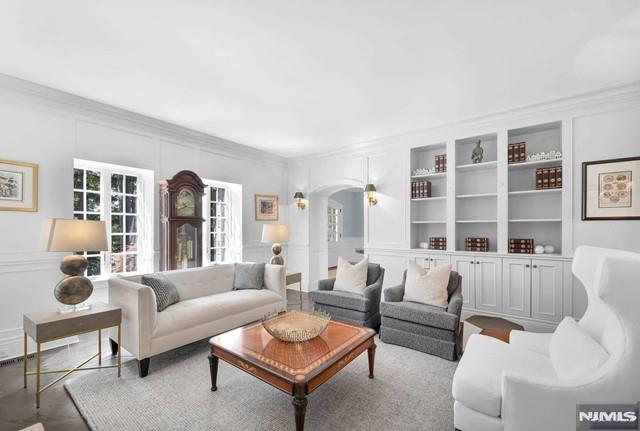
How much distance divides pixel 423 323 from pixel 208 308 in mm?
2229

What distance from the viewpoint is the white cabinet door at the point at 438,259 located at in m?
4.25

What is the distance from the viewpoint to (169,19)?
6.68 feet

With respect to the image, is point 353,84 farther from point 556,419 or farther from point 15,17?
point 556,419

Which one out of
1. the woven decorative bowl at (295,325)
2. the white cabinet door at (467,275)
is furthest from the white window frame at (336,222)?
the woven decorative bowl at (295,325)

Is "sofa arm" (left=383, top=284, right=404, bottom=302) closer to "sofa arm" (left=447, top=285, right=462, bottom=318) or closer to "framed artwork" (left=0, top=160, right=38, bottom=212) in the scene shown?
"sofa arm" (left=447, top=285, right=462, bottom=318)

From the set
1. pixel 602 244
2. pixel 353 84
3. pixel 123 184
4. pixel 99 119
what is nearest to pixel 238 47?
pixel 353 84

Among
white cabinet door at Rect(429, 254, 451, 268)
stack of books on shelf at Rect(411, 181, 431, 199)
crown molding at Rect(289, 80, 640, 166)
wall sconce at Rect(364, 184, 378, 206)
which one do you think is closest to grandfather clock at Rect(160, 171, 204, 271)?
wall sconce at Rect(364, 184, 378, 206)

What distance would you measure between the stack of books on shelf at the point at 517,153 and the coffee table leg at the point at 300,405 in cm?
378

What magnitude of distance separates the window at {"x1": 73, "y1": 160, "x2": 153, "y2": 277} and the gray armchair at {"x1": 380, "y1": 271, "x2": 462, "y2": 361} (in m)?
3.19

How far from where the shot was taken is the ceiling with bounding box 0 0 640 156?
1.97 m

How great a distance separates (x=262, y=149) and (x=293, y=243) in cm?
198

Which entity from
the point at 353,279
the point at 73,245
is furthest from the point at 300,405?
the point at 73,245

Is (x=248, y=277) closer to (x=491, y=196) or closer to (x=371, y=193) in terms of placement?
(x=371, y=193)

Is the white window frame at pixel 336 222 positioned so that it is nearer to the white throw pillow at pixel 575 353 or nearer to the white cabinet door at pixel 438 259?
the white cabinet door at pixel 438 259
